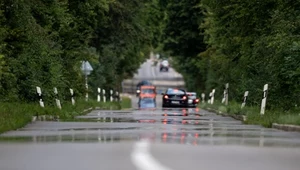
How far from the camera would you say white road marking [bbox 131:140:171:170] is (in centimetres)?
1041

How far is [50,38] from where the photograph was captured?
32.1 meters

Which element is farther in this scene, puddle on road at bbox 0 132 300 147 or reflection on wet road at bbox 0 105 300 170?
puddle on road at bbox 0 132 300 147

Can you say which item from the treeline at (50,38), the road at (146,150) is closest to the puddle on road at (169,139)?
the road at (146,150)

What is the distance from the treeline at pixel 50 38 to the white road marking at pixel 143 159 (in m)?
7.87

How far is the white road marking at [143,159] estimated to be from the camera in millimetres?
10406

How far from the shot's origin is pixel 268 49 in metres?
29.5

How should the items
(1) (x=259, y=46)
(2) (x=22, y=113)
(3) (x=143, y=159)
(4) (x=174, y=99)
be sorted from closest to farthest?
(3) (x=143, y=159) < (2) (x=22, y=113) < (1) (x=259, y=46) < (4) (x=174, y=99)

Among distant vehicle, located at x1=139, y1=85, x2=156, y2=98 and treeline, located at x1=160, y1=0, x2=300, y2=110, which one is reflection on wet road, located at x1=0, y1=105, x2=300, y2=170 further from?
distant vehicle, located at x1=139, y1=85, x2=156, y2=98

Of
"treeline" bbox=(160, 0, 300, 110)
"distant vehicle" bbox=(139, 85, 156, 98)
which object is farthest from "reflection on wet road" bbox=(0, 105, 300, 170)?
"distant vehicle" bbox=(139, 85, 156, 98)

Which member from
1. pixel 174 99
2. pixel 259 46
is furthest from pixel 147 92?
pixel 259 46

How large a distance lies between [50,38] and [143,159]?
21.3 m

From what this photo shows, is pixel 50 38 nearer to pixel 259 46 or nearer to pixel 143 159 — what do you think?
pixel 259 46

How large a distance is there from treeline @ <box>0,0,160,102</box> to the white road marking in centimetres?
787

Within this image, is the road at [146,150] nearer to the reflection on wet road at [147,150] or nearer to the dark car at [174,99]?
the reflection on wet road at [147,150]
